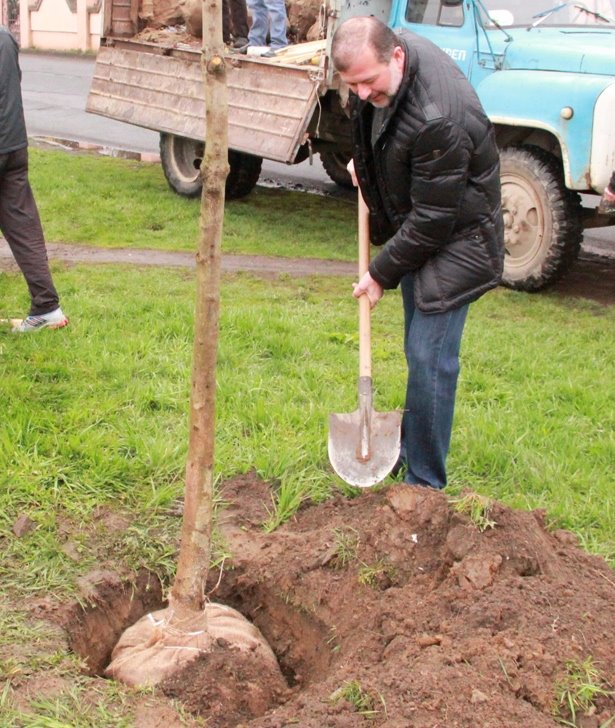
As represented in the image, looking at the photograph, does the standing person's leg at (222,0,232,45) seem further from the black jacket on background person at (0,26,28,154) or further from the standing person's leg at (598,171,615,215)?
the standing person's leg at (598,171,615,215)

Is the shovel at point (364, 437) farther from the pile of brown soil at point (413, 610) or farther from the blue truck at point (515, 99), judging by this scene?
the blue truck at point (515, 99)

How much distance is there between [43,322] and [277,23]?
5176mm

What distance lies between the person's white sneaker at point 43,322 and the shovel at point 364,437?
2.54m

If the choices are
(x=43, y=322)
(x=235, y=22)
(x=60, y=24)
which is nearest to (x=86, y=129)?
(x=235, y=22)

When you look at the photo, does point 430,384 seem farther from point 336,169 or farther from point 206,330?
point 336,169

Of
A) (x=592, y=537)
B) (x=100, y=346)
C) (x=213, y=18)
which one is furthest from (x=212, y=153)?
(x=100, y=346)

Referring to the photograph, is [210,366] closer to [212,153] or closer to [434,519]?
[212,153]

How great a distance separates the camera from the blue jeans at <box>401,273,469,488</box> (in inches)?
156

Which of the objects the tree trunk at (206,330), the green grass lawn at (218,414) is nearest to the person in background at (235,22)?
the green grass lawn at (218,414)

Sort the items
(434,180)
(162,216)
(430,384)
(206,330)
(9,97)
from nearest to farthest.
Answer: (206,330), (434,180), (430,384), (9,97), (162,216)

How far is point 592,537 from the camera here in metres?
4.00

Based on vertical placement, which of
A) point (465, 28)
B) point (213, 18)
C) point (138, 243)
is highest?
point (213, 18)

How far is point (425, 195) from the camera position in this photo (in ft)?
11.9

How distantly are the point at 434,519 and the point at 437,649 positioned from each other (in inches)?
28.8
